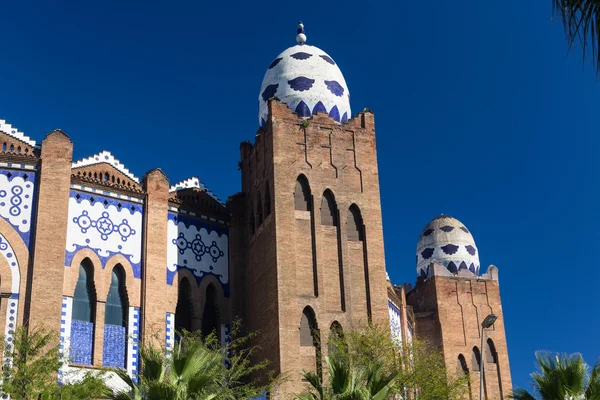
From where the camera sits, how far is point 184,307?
820 inches

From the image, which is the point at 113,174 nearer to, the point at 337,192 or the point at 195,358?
the point at 337,192

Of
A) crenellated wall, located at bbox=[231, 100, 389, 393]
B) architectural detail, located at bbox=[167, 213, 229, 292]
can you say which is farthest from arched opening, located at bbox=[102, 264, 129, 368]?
crenellated wall, located at bbox=[231, 100, 389, 393]

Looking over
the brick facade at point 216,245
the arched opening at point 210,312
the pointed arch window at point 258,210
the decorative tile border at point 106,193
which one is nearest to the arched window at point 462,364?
the brick facade at point 216,245

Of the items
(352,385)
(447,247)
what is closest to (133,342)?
(352,385)

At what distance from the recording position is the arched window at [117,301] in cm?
1908

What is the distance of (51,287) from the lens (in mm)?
18016

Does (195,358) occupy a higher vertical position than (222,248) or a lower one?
lower

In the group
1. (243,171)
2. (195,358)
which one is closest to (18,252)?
(243,171)

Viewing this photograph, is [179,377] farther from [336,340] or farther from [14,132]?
[14,132]

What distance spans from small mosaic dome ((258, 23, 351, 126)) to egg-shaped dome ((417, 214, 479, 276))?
29.6 feet

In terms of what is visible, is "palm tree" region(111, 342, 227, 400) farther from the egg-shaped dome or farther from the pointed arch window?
the egg-shaped dome

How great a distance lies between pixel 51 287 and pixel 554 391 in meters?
10.2

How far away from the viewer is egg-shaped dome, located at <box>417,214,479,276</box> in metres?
29.9

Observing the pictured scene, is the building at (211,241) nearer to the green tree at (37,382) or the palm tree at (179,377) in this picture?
the green tree at (37,382)
